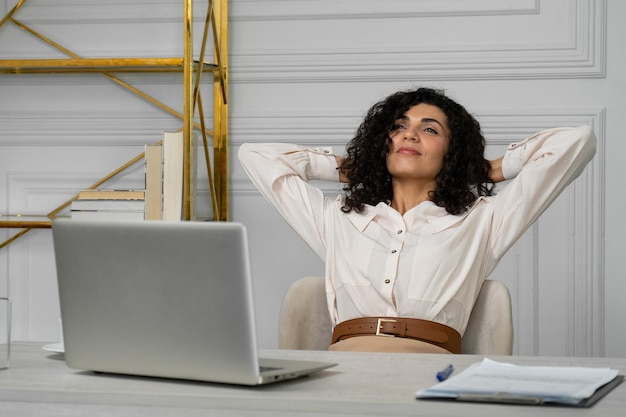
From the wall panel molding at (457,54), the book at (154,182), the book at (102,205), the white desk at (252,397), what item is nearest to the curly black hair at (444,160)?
the wall panel molding at (457,54)

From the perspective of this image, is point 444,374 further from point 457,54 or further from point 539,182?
point 457,54

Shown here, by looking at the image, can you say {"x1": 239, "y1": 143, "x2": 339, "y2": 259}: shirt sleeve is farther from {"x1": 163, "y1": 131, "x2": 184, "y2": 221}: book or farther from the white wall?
the white wall

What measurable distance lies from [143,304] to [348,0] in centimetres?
214

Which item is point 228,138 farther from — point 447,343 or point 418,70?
point 447,343

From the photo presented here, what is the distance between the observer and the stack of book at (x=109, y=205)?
3.01m

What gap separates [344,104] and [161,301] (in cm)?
203

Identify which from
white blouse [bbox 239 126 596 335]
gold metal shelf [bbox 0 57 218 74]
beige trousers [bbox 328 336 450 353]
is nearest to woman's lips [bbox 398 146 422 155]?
white blouse [bbox 239 126 596 335]

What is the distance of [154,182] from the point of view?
2.99 meters

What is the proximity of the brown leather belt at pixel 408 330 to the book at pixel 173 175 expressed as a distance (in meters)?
0.88

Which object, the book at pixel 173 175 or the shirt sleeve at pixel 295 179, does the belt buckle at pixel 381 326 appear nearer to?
the shirt sleeve at pixel 295 179

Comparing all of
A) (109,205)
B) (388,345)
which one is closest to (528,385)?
(388,345)

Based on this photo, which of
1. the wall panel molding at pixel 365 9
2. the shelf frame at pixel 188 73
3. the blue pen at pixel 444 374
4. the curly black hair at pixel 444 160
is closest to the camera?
the blue pen at pixel 444 374

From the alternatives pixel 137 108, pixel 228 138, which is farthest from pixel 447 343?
pixel 137 108

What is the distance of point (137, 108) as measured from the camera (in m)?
3.35
